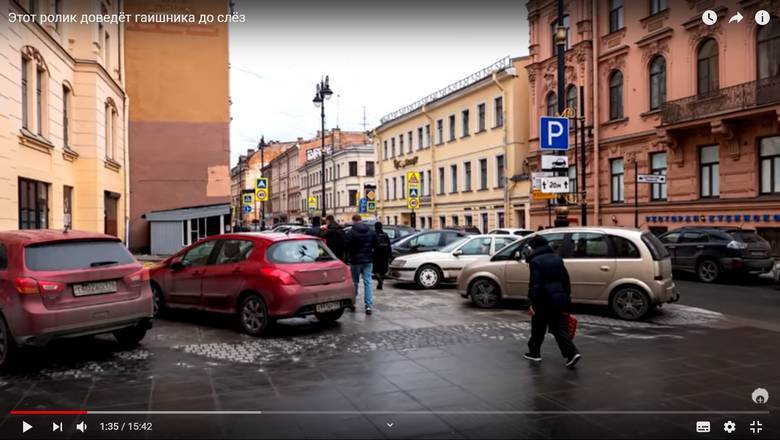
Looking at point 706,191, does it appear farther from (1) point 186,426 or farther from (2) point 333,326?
(1) point 186,426

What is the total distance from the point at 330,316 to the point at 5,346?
467cm

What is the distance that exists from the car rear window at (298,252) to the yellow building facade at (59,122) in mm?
4559

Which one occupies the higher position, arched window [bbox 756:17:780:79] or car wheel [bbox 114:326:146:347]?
arched window [bbox 756:17:780:79]

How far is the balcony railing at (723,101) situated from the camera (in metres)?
20.9

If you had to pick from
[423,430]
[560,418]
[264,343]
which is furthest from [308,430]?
[264,343]

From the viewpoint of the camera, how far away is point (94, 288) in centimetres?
737

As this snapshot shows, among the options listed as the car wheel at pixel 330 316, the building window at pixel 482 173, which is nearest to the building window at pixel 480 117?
the building window at pixel 482 173

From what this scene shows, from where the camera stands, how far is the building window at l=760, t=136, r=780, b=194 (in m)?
21.4

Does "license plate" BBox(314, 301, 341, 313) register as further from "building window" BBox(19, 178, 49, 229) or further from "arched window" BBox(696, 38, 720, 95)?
"arched window" BBox(696, 38, 720, 95)

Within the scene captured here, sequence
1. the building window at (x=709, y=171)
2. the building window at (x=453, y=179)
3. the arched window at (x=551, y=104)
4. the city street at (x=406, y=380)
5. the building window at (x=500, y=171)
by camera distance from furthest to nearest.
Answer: the building window at (x=453, y=179) < the building window at (x=500, y=171) < the arched window at (x=551, y=104) < the building window at (x=709, y=171) < the city street at (x=406, y=380)

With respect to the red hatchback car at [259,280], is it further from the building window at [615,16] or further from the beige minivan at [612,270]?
the building window at [615,16]

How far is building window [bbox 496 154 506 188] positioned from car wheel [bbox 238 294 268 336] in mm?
29507

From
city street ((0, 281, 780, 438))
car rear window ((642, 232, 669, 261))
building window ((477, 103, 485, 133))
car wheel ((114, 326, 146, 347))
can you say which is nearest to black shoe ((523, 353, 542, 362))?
city street ((0, 281, 780, 438))

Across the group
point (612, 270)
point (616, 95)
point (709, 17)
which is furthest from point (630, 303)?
point (616, 95)
